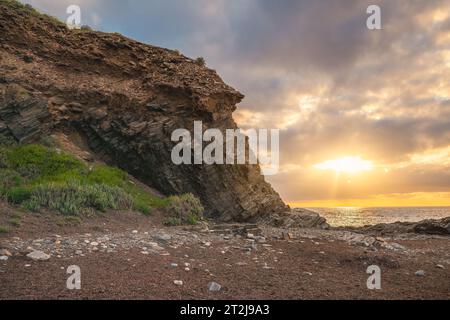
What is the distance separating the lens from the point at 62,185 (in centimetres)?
1758

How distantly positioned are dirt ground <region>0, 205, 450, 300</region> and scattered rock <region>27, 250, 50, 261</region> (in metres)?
0.13

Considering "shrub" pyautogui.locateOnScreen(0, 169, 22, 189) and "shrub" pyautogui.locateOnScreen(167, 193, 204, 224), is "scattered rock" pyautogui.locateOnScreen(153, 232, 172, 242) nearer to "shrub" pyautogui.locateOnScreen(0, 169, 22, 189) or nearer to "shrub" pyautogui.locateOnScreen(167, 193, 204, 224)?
"shrub" pyautogui.locateOnScreen(167, 193, 204, 224)

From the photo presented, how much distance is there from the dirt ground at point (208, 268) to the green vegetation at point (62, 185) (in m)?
1.56

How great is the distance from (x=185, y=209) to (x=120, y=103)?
9834 millimetres

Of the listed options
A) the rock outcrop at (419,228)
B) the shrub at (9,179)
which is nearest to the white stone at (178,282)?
the shrub at (9,179)

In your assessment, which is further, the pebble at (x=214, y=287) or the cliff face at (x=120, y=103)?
the cliff face at (x=120, y=103)

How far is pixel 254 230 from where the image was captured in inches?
666

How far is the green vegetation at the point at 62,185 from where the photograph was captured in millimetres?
16234

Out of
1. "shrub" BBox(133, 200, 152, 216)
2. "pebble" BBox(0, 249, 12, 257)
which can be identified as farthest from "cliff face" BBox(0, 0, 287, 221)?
"pebble" BBox(0, 249, 12, 257)

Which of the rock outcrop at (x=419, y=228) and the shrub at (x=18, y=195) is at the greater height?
the shrub at (x=18, y=195)

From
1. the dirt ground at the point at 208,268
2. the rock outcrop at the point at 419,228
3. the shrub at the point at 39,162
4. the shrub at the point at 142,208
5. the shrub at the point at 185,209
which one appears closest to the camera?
the dirt ground at the point at 208,268

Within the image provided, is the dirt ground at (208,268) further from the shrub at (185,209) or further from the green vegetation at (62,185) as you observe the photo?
the shrub at (185,209)

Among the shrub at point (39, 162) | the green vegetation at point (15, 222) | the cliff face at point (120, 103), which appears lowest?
the green vegetation at point (15, 222)
